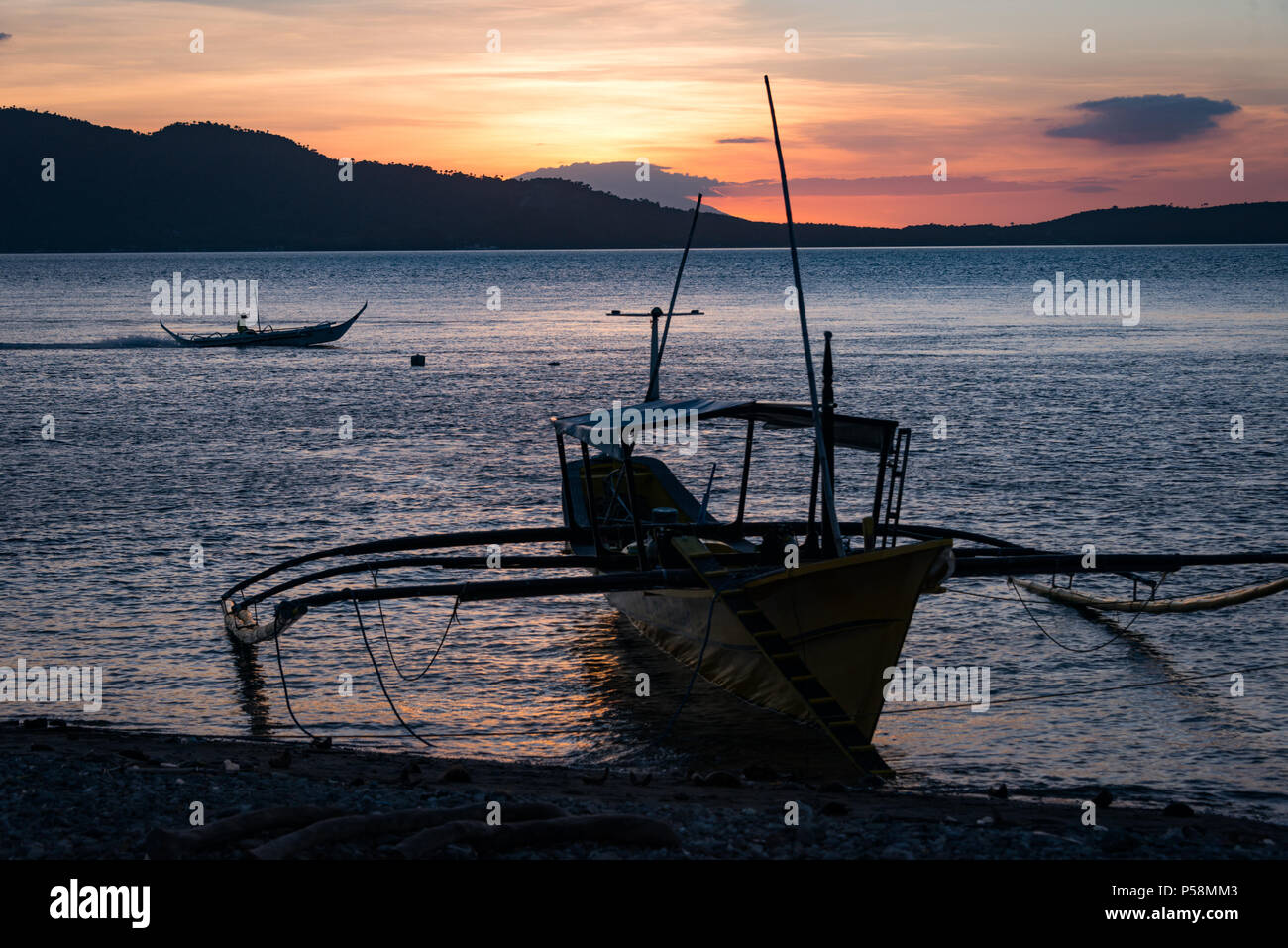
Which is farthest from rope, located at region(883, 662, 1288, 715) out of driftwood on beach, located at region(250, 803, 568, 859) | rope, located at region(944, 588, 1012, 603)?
driftwood on beach, located at region(250, 803, 568, 859)

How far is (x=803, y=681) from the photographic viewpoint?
11484 millimetres

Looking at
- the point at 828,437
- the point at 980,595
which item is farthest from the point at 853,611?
the point at 980,595

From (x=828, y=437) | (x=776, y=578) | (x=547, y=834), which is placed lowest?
(x=547, y=834)

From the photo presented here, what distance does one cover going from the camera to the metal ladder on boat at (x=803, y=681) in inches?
435

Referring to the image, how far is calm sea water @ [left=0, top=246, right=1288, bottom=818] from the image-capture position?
42.2 feet

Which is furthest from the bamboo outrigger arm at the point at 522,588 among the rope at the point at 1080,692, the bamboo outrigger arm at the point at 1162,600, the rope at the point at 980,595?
the bamboo outrigger arm at the point at 1162,600

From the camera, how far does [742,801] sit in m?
9.65

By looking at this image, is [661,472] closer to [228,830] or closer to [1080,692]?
[1080,692]

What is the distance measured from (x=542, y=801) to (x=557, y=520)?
51.6 feet

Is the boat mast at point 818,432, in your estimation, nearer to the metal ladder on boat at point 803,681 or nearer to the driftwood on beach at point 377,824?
the metal ladder on boat at point 803,681
